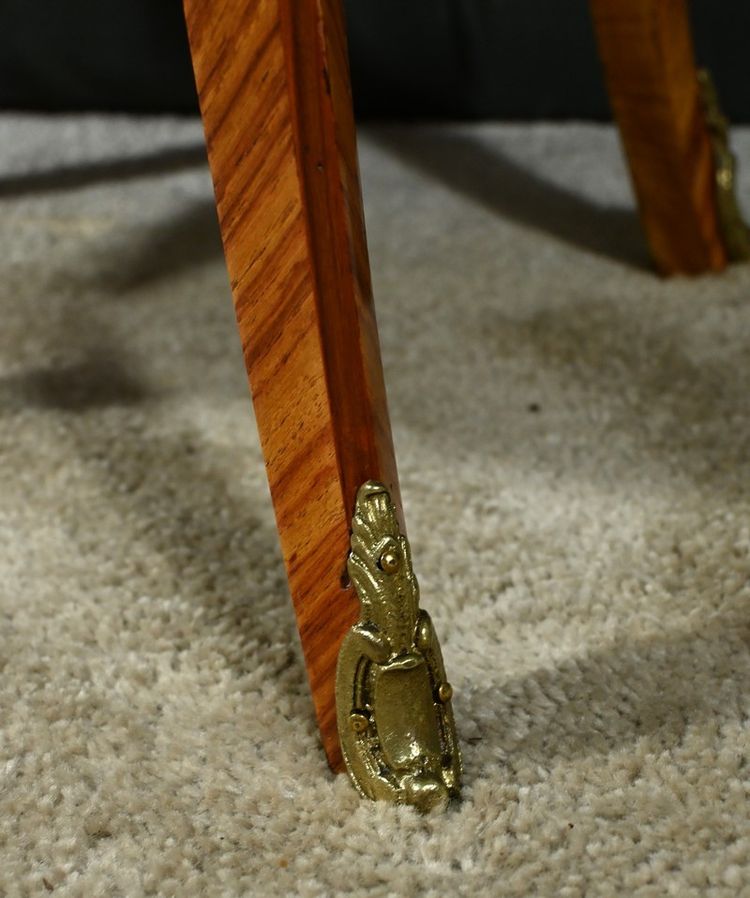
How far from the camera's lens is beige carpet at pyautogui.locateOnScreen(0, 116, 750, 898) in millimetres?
380

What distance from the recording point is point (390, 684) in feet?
1.26

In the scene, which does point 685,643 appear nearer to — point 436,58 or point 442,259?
point 442,259

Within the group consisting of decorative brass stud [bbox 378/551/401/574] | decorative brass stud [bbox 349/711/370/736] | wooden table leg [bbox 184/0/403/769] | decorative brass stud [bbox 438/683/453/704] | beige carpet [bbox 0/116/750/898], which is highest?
wooden table leg [bbox 184/0/403/769]

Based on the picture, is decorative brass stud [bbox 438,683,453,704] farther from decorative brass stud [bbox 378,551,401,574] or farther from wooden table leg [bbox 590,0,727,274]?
wooden table leg [bbox 590,0,727,274]

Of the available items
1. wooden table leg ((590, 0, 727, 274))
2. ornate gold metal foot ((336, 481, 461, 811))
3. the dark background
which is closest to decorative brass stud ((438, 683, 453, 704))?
ornate gold metal foot ((336, 481, 461, 811))

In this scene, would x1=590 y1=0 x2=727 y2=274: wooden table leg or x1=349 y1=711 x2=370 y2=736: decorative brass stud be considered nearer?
x1=349 y1=711 x2=370 y2=736: decorative brass stud

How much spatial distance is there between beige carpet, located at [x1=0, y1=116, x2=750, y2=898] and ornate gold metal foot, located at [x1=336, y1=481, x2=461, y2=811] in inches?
0.4

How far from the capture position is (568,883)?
361 millimetres

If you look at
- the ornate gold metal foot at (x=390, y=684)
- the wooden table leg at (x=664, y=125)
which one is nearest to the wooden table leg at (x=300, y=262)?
the ornate gold metal foot at (x=390, y=684)

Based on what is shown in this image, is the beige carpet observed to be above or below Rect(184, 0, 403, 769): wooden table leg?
below

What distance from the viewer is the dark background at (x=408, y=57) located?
1140mm

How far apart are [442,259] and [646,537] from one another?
1.25 ft

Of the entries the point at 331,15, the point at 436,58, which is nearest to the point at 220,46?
the point at 331,15

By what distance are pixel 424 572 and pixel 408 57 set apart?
0.80 metres
